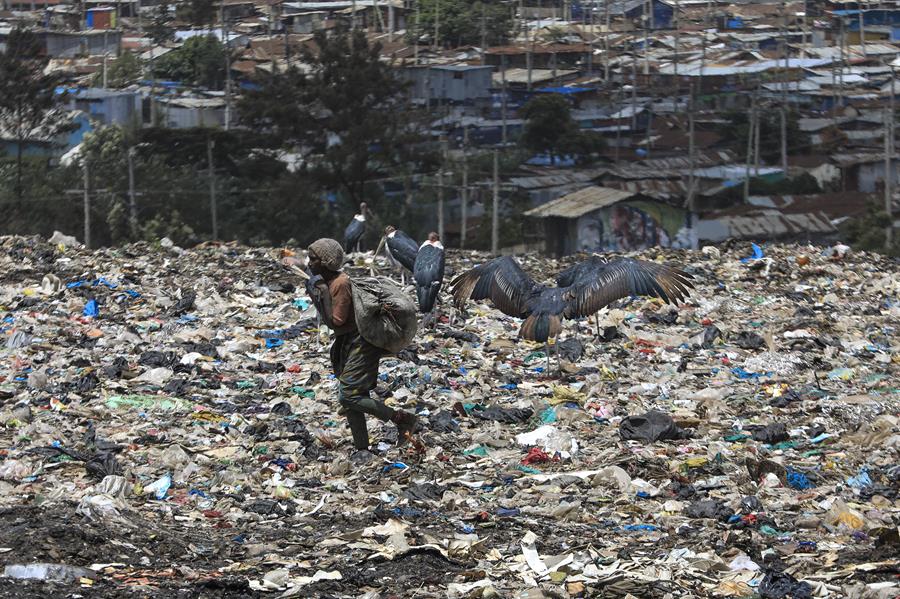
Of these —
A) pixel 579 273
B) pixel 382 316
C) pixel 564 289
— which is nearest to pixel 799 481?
pixel 382 316

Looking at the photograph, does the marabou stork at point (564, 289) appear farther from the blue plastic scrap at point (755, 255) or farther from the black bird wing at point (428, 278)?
the blue plastic scrap at point (755, 255)

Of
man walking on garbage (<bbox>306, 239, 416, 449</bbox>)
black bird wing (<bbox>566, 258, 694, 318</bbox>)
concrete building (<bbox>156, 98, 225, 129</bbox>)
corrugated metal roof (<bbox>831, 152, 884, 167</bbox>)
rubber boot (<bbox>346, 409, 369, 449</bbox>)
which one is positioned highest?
man walking on garbage (<bbox>306, 239, 416, 449</bbox>)

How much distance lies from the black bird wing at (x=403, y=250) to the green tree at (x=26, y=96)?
64.9ft

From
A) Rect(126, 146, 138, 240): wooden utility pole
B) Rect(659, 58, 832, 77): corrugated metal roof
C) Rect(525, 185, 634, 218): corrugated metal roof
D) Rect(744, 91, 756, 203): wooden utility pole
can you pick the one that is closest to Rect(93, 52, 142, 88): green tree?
Rect(126, 146, 138, 240): wooden utility pole

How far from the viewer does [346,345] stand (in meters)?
6.32

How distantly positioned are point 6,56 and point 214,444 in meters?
26.4

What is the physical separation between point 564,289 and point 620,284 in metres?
0.39

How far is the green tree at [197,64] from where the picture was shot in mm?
40594

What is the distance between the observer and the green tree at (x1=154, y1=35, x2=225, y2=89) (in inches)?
1598

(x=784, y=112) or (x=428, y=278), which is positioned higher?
(x=428, y=278)

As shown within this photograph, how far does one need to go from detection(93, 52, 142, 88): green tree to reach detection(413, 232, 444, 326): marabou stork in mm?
32095

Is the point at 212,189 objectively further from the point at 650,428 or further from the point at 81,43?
the point at 81,43

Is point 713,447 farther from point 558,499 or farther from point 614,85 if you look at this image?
point 614,85

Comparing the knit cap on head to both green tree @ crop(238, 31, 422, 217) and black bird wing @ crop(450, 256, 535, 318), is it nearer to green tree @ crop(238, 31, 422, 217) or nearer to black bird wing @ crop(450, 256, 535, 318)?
black bird wing @ crop(450, 256, 535, 318)
